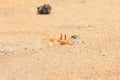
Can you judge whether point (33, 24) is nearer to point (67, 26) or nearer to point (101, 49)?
point (67, 26)

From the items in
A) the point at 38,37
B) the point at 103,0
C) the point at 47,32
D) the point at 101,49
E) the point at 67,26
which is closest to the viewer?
the point at 101,49

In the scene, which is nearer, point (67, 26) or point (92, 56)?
point (92, 56)

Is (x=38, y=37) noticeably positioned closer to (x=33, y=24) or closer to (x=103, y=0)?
(x=33, y=24)

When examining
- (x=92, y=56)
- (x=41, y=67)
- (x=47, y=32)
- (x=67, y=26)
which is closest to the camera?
(x=41, y=67)

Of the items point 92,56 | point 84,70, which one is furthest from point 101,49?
point 84,70

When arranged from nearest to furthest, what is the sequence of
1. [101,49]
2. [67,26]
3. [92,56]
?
[92,56] < [101,49] < [67,26]

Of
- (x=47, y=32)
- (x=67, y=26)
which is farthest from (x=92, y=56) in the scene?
(x=67, y=26)
